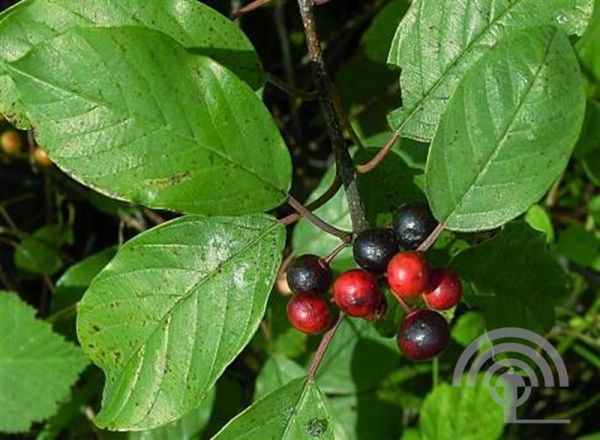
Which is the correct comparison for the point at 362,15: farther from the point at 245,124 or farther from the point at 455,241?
the point at 245,124

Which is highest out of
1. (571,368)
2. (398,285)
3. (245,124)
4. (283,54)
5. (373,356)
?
(245,124)

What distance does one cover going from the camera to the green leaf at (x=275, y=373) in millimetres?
1966

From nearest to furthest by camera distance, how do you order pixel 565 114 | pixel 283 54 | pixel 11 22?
pixel 565 114 → pixel 11 22 → pixel 283 54

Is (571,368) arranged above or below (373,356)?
below

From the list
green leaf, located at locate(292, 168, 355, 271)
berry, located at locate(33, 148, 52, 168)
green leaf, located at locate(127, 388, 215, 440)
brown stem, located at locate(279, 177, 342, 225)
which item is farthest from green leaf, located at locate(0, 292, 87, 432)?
brown stem, located at locate(279, 177, 342, 225)

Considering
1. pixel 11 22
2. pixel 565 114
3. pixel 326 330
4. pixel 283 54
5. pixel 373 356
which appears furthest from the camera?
pixel 283 54

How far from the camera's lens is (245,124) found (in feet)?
3.93

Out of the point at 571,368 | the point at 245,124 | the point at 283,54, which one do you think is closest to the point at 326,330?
the point at 245,124

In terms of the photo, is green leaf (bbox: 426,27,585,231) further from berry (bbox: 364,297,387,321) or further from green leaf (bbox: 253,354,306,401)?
green leaf (bbox: 253,354,306,401)

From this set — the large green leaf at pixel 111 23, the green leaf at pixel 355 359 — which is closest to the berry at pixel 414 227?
the large green leaf at pixel 111 23

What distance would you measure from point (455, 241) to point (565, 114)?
40 centimetres

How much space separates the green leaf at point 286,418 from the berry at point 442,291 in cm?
23

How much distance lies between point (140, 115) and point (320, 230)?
2.40 feet

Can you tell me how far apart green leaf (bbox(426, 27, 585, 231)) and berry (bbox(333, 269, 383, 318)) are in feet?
0.48
